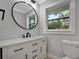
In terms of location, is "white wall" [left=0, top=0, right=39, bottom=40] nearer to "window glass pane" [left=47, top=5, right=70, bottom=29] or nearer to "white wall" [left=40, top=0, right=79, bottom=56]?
"white wall" [left=40, top=0, right=79, bottom=56]

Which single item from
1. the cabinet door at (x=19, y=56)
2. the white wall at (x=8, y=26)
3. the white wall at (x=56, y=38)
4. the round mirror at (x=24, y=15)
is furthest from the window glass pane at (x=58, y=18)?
the cabinet door at (x=19, y=56)

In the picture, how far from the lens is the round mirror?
1.83 m

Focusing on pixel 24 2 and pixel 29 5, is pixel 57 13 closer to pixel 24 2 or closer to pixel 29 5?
pixel 29 5

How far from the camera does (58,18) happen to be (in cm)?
213

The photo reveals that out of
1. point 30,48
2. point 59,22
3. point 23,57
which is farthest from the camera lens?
point 59,22

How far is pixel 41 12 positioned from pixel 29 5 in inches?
21.9

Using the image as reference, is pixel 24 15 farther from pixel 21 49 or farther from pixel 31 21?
pixel 21 49

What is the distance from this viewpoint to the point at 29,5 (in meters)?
2.21

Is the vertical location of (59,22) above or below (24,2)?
below

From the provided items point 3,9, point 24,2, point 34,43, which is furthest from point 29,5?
point 34,43

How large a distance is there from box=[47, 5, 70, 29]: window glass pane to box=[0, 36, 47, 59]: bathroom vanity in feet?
2.60

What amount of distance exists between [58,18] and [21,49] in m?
1.50

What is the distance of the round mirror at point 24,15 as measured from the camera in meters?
1.83

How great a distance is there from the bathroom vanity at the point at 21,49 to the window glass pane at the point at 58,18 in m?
0.79
